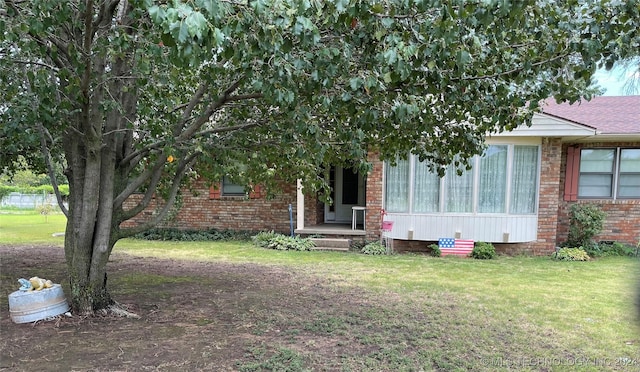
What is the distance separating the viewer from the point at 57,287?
4.72 meters

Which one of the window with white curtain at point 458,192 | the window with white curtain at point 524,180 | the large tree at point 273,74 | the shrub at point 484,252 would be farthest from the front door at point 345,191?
the large tree at point 273,74

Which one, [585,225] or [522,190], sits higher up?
[522,190]

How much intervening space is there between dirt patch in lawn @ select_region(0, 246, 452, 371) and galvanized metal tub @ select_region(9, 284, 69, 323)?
9 centimetres

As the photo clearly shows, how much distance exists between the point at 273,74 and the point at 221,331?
9.24 feet

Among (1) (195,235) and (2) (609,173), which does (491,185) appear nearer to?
(2) (609,173)

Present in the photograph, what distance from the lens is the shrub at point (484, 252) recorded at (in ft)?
31.9

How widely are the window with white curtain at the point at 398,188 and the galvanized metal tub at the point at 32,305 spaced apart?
25.0ft

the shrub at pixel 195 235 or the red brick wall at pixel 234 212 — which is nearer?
the shrub at pixel 195 235

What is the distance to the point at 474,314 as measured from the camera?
5262 millimetres

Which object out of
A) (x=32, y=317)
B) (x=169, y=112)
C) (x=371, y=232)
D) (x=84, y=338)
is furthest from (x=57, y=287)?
(x=371, y=232)

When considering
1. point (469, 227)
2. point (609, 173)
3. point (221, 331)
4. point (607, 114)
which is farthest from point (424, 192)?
point (221, 331)

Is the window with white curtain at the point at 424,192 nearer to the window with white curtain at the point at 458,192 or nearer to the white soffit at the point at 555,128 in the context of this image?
the window with white curtain at the point at 458,192

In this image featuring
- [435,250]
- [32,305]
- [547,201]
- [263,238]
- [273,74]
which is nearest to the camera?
[273,74]

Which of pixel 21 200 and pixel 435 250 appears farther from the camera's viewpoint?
pixel 21 200
